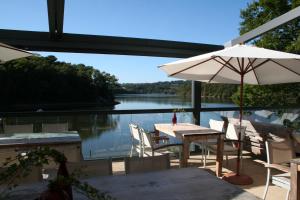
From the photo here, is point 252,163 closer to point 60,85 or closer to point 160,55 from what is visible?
point 160,55

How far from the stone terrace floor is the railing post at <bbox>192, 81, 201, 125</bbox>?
2.74ft

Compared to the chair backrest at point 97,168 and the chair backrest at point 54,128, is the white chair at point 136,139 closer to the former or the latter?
the chair backrest at point 54,128

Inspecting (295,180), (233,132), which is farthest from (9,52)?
(233,132)

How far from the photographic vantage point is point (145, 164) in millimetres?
2633

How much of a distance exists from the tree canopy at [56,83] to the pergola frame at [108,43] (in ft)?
6.84

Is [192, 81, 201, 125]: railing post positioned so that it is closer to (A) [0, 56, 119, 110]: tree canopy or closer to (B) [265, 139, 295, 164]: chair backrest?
(A) [0, 56, 119, 110]: tree canopy

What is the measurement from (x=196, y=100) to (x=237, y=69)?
1.68 m

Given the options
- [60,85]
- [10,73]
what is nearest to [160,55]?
[60,85]

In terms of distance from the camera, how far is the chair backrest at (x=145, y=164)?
257 cm

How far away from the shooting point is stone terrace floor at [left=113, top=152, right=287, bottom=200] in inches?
159

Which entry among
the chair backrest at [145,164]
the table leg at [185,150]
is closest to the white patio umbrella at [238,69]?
the table leg at [185,150]

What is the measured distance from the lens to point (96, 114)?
19.2ft

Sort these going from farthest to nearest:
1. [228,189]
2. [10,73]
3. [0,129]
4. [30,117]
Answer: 1. [10,73]
2. [30,117]
3. [0,129]
4. [228,189]

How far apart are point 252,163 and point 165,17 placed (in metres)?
4.57
